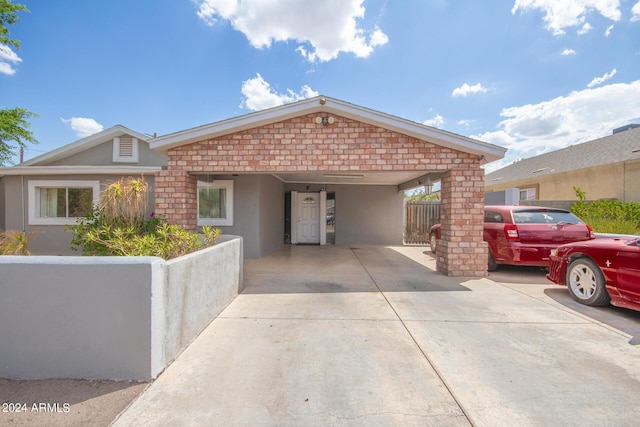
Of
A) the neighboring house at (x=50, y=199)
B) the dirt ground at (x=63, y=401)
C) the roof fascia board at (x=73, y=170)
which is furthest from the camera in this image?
the neighboring house at (x=50, y=199)

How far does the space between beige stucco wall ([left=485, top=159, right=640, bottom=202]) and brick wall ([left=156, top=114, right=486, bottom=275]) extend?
14.1 m

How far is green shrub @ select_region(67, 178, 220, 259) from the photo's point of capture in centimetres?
382

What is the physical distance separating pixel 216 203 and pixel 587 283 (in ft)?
27.7

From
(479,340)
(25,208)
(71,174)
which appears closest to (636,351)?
(479,340)

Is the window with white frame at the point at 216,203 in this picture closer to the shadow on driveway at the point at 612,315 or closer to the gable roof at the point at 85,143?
the gable roof at the point at 85,143

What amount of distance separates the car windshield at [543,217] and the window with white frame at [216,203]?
7.31m

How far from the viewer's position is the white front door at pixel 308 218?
12.2 m

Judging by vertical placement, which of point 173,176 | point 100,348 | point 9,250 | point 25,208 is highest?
point 173,176

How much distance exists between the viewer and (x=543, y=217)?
6426 mm

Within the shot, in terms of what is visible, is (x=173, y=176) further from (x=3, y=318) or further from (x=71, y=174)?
(x=71, y=174)

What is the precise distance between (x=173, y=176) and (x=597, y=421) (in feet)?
22.3

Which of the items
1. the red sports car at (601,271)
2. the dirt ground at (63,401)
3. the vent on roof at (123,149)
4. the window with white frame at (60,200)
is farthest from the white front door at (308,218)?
the dirt ground at (63,401)

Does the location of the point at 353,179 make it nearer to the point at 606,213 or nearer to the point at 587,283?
the point at 587,283

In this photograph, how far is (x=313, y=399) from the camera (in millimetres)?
2232
